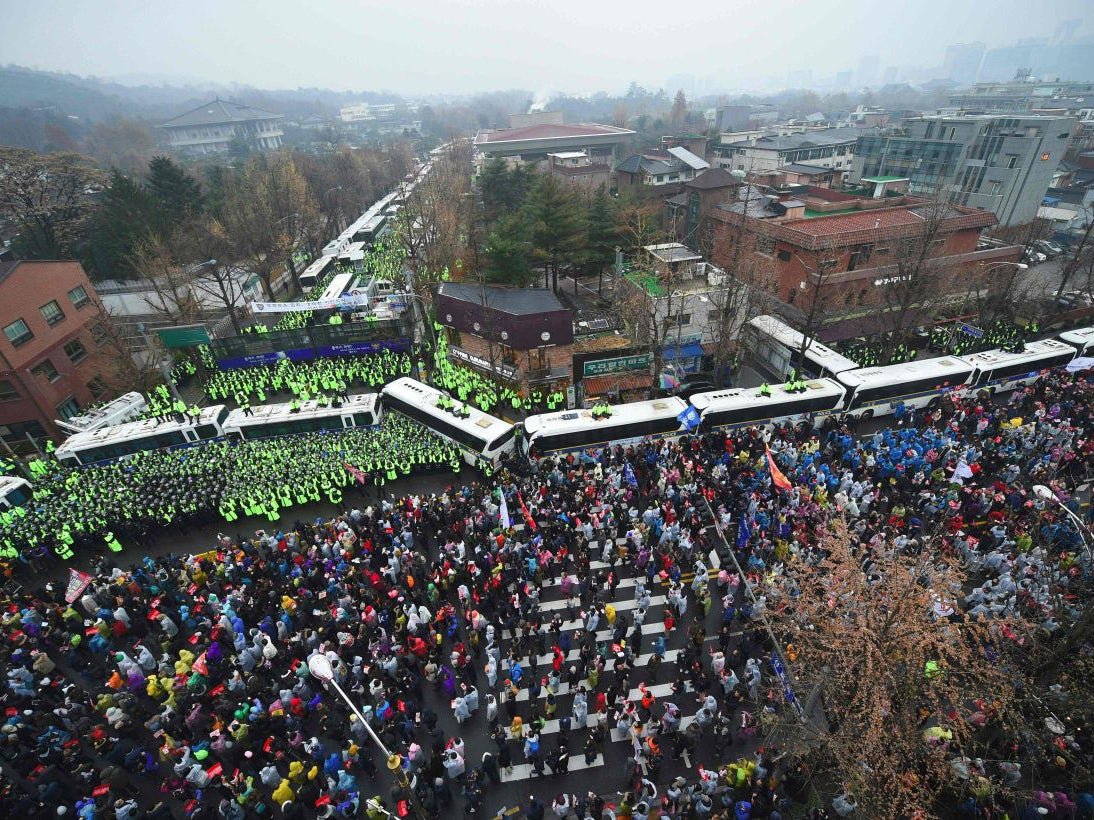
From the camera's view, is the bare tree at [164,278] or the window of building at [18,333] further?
the bare tree at [164,278]

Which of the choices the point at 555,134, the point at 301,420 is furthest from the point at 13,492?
the point at 555,134

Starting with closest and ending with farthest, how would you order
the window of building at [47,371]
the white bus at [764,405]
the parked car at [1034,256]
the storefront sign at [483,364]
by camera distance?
the white bus at [764,405]
the window of building at [47,371]
the storefront sign at [483,364]
the parked car at [1034,256]

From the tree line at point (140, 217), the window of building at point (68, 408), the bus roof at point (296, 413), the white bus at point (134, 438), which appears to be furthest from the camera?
the tree line at point (140, 217)

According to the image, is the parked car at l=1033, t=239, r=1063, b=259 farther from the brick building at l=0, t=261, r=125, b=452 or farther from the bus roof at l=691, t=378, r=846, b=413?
the brick building at l=0, t=261, r=125, b=452

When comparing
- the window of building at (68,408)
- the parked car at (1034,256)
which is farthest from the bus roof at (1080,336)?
the window of building at (68,408)

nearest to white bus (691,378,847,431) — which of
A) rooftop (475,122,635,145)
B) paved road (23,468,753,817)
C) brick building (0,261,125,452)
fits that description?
paved road (23,468,753,817)

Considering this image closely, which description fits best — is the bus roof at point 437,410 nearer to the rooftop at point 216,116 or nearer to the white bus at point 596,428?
the white bus at point 596,428
